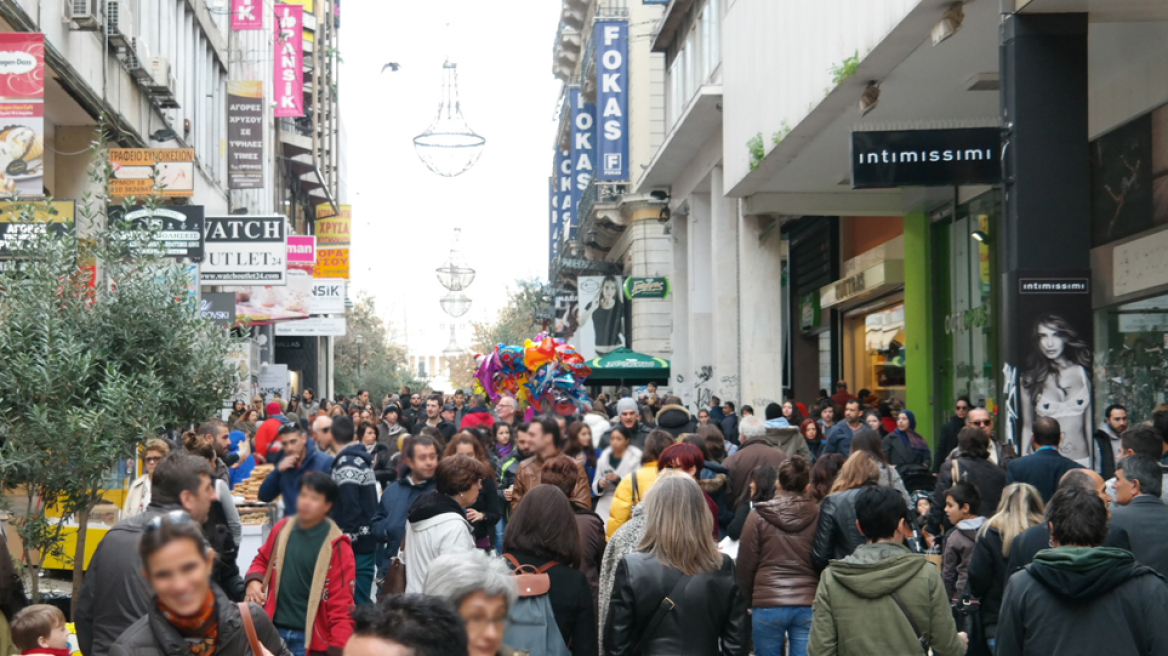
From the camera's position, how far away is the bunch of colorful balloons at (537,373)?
785 inches

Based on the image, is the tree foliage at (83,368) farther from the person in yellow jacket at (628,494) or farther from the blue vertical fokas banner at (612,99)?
the blue vertical fokas banner at (612,99)

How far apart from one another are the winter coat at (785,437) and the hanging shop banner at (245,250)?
13.8 metres

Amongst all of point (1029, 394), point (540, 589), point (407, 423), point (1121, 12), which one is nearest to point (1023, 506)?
point (540, 589)

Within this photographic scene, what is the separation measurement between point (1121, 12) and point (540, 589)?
7.98 metres

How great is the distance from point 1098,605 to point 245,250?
22.7 metres

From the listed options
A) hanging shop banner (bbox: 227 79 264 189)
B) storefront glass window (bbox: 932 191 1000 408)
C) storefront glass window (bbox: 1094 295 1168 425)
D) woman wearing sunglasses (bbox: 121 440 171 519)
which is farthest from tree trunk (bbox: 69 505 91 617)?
hanging shop banner (bbox: 227 79 264 189)

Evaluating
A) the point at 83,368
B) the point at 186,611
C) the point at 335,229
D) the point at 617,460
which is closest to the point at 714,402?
the point at 617,460

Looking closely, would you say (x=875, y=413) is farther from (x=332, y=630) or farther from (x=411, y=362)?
(x=411, y=362)

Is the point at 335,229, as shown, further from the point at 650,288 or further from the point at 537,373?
the point at 537,373

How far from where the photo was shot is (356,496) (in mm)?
8586

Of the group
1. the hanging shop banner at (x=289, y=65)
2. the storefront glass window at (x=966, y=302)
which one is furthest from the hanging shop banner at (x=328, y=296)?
the storefront glass window at (x=966, y=302)

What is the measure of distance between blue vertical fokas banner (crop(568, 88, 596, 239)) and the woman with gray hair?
3955 cm

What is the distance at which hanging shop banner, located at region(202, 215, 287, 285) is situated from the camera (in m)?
25.6

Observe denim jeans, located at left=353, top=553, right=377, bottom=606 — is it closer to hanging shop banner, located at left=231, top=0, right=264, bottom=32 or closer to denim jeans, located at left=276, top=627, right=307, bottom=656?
denim jeans, located at left=276, top=627, right=307, bottom=656
